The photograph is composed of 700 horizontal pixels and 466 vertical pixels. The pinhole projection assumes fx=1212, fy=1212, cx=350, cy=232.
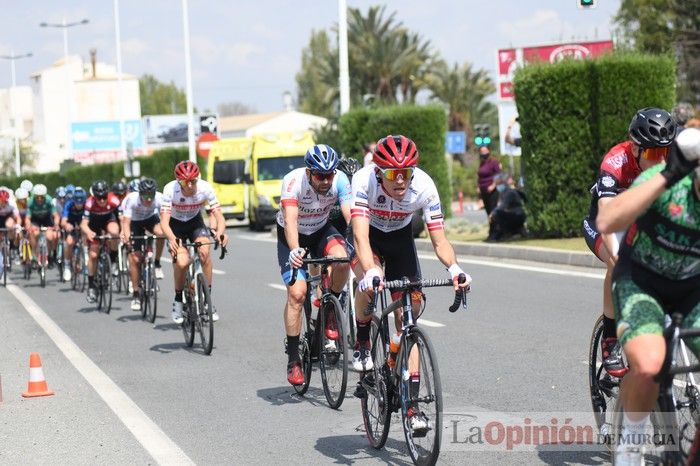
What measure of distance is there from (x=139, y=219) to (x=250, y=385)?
7024 millimetres

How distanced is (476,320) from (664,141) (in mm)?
7459

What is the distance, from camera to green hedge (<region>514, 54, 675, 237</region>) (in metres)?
22.2

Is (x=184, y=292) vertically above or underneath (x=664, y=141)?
underneath

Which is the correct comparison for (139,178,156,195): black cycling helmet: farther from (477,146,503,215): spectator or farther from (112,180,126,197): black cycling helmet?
(477,146,503,215): spectator

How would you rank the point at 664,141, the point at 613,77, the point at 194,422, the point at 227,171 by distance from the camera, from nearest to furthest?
the point at 664,141 < the point at 194,422 < the point at 613,77 < the point at 227,171

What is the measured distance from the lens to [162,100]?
16525 cm

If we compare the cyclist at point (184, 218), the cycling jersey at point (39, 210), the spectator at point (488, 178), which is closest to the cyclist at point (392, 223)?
the cyclist at point (184, 218)

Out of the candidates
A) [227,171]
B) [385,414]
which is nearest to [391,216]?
[385,414]

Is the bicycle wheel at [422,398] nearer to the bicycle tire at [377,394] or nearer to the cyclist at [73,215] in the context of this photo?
the bicycle tire at [377,394]

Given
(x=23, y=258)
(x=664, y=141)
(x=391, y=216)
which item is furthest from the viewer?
(x=23, y=258)

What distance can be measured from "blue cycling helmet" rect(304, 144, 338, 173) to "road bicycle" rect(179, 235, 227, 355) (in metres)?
3.06

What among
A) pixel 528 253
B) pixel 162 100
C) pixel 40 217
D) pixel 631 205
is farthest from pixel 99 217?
pixel 162 100

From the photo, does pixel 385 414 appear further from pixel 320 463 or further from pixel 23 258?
pixel 23 258

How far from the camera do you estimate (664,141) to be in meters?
5.80
